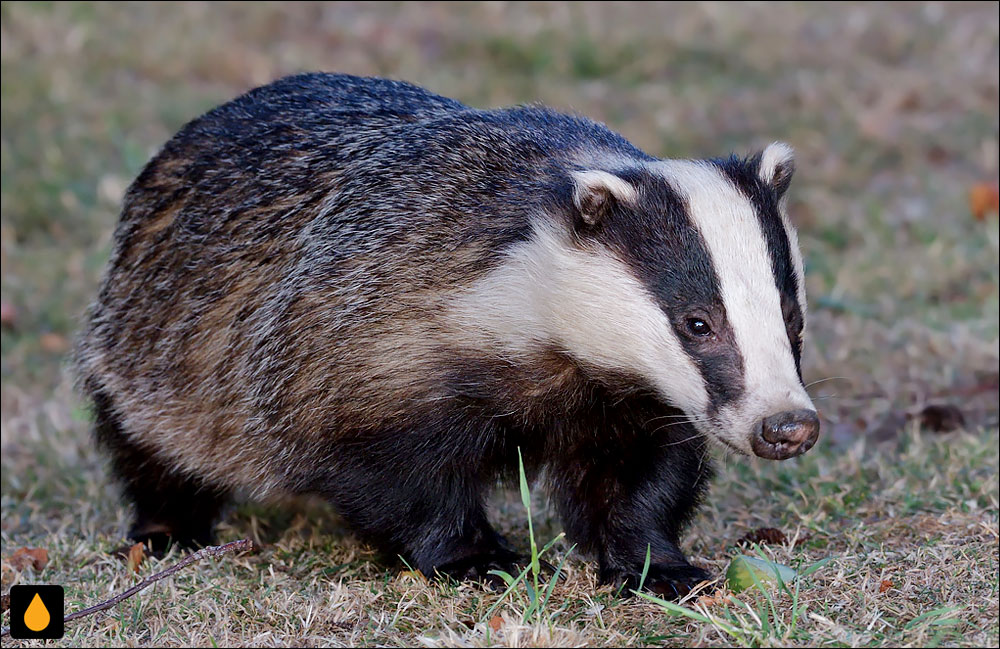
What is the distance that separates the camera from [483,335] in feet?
12.2

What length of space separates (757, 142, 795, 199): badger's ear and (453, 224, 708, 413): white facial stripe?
574 mm

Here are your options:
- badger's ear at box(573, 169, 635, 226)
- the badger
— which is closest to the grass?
the badger

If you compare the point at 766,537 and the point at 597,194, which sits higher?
the point at 597,194

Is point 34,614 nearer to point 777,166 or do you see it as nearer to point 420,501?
point 420,501

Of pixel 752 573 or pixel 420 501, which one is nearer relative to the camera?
pixel 752 573

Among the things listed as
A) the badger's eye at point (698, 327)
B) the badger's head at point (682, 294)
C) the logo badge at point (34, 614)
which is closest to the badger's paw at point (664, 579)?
the badger's head at point (682, 294)

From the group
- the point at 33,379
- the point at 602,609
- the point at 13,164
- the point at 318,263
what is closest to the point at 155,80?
the point at 13,164

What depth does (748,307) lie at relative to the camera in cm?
337

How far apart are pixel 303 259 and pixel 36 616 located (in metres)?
1.27

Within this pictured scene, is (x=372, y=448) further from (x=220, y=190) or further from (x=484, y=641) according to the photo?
(x=220, y=190)

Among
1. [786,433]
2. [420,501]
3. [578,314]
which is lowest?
[420,501]

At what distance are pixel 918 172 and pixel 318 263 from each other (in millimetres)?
5537

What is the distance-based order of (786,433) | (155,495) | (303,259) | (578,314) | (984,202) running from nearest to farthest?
(786,433), (578,314), (303,259), (155,495), (984,202)

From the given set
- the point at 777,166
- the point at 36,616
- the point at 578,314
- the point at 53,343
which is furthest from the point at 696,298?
the point at 53,343
